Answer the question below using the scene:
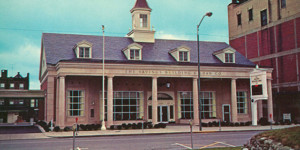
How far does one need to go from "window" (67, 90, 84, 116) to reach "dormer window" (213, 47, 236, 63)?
19184 mm

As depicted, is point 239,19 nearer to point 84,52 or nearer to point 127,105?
point 127,105

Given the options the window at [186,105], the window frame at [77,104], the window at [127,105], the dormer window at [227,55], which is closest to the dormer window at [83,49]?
the window frame at [77,104]

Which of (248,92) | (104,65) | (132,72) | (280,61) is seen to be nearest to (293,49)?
(280,61)

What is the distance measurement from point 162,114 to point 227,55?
39.4ft

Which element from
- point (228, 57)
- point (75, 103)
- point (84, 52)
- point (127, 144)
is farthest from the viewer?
point (228, 57)

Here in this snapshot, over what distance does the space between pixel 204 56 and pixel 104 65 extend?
15912mm

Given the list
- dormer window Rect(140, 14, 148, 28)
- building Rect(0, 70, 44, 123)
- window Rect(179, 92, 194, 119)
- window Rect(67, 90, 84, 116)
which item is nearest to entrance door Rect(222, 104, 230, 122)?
window Rect(179, 92, 194, 119)

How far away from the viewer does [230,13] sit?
6450cm

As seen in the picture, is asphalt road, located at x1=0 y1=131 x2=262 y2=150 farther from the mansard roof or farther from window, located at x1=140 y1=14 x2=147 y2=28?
the mansard roof

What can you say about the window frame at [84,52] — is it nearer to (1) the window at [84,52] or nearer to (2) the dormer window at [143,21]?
(1) the window at [84,52]

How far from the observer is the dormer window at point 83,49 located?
39.4 m

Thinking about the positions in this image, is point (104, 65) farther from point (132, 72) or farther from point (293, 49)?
point (293, 49)

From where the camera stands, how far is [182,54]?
4359cm

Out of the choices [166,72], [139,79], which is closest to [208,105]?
[166,72]
